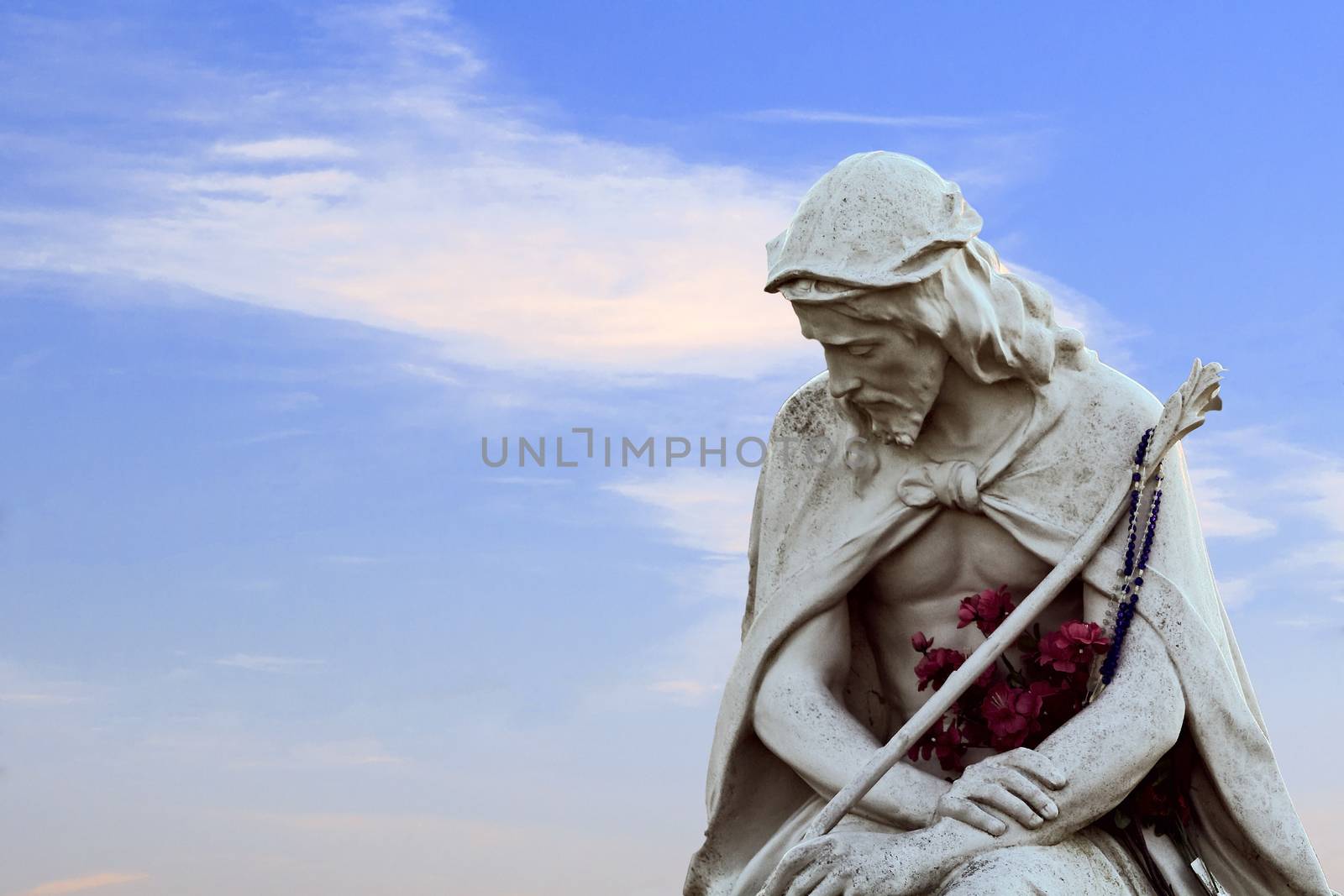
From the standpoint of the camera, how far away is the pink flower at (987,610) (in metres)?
6.91

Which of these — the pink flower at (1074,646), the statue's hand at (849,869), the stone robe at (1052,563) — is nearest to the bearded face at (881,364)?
the stone robe at (1052,563)

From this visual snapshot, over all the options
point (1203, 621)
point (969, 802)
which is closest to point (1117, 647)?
point (1203, 621)

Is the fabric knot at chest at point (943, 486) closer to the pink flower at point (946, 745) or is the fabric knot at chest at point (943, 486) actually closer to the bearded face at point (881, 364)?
the bearded face at point (881, 364)

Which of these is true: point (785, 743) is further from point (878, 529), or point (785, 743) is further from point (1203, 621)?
point (1203, 621)

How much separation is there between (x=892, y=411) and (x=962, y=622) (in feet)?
2.35

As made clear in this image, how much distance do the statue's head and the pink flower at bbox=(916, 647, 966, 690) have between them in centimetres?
68

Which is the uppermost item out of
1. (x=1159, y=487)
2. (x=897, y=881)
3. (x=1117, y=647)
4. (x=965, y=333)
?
(x=965, y=333)

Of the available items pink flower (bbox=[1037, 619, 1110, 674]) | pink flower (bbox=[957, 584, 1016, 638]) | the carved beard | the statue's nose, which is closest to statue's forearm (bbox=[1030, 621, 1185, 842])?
pink flower (bbox=[1037, 619, 1110, 674])

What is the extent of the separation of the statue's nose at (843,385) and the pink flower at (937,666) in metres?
0.90

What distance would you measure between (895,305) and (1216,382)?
43.9 inches

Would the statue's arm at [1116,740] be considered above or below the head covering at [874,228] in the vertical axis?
below

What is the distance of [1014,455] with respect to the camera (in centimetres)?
704

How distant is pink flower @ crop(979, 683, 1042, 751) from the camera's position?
6.74 metres

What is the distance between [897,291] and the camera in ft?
21.4
